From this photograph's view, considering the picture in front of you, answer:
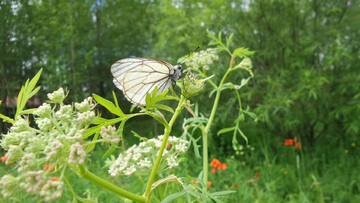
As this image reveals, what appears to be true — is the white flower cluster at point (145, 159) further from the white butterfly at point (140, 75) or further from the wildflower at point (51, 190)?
the wildflower at point (51, 190)

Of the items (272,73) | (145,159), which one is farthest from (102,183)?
(272,73)

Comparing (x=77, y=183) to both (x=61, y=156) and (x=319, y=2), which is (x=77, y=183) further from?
(x=319, y=2)

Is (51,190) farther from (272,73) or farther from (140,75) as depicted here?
(272,73)

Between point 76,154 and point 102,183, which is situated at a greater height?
point 76,154

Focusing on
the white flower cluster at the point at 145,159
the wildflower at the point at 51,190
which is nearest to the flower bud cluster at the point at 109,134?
the wildflower at the point at 51,190

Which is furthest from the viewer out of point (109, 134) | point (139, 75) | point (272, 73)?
point (272, 73)

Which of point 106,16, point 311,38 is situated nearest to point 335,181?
point 311,38

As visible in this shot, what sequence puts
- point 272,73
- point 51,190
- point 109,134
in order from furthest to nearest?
point 272,73 → point 109,134 → point 51,190
